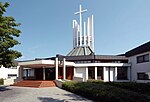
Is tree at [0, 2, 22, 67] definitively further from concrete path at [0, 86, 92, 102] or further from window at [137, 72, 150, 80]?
window at [137, 72, 150, 80]

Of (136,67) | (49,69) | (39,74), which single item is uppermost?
(136,67)

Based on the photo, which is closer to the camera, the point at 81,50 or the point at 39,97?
the point at 39,97

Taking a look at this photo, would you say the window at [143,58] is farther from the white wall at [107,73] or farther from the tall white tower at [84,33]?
the tall white tower at [84,33]

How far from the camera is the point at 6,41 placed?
76.2 feet

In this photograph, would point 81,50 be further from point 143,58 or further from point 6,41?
point 6,41

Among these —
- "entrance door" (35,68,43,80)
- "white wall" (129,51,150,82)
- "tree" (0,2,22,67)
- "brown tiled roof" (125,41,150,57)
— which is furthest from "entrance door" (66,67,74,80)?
"tree" (0,2,22,67)

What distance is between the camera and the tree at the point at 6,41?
2303 centimetres

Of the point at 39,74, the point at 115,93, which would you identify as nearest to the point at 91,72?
the point at 39,74

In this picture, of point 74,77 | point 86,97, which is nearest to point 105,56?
point 74,77

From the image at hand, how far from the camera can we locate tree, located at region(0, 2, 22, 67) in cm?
2303

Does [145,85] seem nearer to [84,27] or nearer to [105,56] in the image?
[105,56]

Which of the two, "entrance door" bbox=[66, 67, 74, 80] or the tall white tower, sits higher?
the tall white tower

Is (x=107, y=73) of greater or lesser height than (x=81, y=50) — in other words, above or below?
below

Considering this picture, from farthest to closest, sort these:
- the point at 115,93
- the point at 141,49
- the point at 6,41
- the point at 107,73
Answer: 1. the point at 107,73
2. the point at 141,49
3. the point at 6,41
4. the point at 115,93
